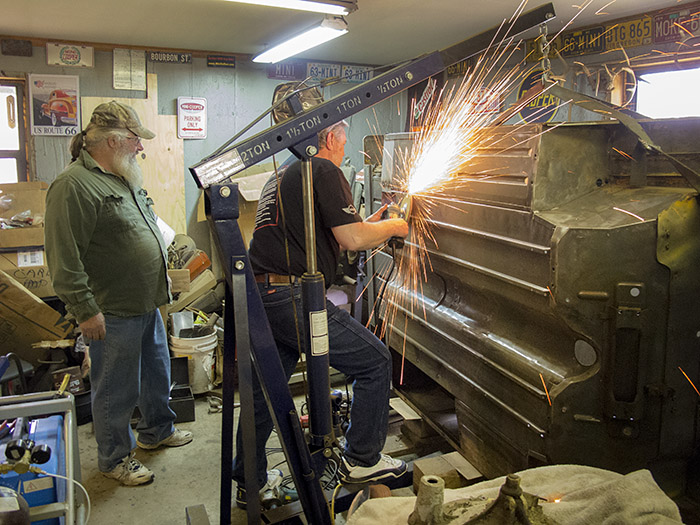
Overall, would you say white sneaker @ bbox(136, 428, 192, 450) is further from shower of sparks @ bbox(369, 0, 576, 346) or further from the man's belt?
the man's belt

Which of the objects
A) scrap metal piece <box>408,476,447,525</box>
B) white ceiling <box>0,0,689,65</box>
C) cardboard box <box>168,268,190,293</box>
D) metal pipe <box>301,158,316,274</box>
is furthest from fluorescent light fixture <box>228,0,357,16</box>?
scrap metal piece <box>408,476,447,525</box>

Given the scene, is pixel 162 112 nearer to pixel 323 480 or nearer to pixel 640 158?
pixel 323 480

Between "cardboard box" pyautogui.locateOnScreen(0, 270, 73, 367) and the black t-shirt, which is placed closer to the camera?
the black t-shirt

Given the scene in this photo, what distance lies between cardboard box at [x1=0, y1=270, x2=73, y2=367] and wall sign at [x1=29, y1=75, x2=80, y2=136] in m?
2.35

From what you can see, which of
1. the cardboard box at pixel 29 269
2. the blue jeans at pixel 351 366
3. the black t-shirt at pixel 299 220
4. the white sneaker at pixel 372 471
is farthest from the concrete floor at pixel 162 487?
the cardboard box at pixel 29 269

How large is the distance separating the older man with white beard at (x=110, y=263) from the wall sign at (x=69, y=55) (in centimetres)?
349

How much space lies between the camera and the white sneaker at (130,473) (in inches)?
134

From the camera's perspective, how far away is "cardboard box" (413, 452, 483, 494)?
108 inches

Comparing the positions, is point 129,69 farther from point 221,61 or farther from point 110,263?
point 110,263

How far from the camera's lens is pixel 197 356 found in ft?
15.3

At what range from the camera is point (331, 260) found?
8.86 ft

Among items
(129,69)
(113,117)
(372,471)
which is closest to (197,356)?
(113,117)

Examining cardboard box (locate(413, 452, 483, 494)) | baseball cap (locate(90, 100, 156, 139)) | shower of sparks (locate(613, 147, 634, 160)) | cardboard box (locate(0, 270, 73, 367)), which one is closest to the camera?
shower of sparks (locate(613, 147, 634, 160))

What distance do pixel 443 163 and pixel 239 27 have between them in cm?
340
